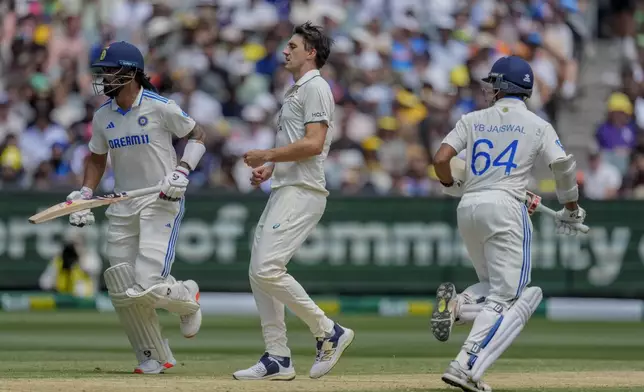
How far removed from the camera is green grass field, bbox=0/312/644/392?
816cm

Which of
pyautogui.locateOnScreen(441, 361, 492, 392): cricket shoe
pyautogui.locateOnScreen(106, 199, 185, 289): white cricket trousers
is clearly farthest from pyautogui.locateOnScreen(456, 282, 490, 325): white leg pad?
pyautogui.locateOnScreen(106, 199, 185, 289): white cricket trousers

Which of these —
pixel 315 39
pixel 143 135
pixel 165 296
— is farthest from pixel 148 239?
pixel 315 39

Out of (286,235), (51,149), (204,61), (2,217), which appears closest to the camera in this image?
(286,235)

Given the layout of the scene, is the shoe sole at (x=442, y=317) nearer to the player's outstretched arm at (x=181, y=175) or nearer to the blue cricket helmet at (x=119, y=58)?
the player's outstretched arm at (x=181, y=175)

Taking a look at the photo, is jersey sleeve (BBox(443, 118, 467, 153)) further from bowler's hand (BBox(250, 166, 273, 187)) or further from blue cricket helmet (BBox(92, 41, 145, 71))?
blue cricket helmet (BBox(92, 41, 145, 71))

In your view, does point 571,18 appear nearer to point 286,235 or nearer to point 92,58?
point 92,58

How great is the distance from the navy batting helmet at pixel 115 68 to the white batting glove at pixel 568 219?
278 centimetres

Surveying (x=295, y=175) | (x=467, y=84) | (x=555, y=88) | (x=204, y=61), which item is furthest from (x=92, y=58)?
(x=295, y=175)

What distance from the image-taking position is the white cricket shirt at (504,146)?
7934mm

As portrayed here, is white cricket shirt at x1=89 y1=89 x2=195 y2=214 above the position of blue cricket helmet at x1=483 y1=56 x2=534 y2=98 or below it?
below

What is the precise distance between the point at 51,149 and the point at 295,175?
9240mm

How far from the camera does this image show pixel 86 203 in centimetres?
891

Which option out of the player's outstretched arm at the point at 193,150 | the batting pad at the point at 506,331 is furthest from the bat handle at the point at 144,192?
the batting pad at the point at 506,331

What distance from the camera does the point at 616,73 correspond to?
18.8m
